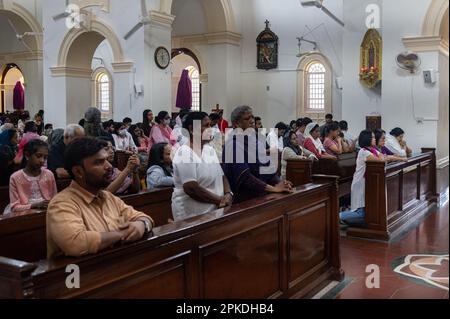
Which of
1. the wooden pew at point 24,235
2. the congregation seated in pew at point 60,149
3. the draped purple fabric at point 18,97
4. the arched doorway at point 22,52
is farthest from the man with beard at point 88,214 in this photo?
the draped purple fabric at point 18,97

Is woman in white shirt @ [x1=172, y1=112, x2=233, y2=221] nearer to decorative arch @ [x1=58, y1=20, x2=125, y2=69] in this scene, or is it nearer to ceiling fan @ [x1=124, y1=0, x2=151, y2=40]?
ceiling fan @ [x1=124, y1=0, x2=151, y2=40]

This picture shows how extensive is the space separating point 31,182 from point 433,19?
927 centimetres

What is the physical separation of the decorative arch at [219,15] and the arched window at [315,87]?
8.47 ft

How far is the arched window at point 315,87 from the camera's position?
1433cm

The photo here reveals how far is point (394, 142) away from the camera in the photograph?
348 inches

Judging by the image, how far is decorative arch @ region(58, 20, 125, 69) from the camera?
12.1 metres

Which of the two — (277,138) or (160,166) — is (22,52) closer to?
(277,138)

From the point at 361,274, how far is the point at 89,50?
10.7 metres

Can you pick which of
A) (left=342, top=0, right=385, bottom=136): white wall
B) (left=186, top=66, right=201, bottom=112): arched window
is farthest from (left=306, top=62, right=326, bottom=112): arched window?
(left=186, top=66, right=201, bottom=112): arched window

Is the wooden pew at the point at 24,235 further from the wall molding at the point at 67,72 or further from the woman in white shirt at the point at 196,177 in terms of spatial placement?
the wall molding at the point at 67,72

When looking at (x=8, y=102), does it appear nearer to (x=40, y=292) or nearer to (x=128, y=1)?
(x=128, y=1)

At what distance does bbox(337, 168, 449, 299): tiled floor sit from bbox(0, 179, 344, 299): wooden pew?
1.05ft

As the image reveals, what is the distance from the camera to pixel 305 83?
14422 millimetres

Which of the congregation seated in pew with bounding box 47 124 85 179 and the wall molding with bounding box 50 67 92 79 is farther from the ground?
the wall molding with bounding box 50 67 92 79
